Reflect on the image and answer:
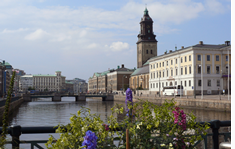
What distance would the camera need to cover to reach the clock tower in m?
127

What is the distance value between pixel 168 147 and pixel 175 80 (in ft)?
239

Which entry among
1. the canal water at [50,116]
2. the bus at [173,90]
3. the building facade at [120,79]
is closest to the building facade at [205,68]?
the bus at [173,90]

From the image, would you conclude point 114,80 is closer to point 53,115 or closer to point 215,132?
point 53,115

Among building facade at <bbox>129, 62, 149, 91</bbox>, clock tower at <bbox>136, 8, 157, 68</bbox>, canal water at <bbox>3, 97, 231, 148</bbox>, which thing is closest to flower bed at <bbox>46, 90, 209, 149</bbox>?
canal water at <bbox>3, 97, 231, 148</bbox>

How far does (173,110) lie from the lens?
4.32m

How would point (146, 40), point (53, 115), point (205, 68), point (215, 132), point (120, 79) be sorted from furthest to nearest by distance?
point (120, 79), point (146, 40), point (205, 68), point (53, 115), point (215, 132)

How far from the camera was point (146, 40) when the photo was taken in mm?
126375

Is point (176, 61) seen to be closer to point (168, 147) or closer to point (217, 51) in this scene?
point (217, 51)

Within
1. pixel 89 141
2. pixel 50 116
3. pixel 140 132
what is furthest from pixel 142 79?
pixel 89 141

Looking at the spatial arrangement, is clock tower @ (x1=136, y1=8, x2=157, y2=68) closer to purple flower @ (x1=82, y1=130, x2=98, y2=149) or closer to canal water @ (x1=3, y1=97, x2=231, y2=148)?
canal water @ (x1=3, y1=97, x2=231, y2=148)

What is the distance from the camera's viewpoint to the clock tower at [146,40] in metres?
127

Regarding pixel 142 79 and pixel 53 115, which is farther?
pixel 142 79

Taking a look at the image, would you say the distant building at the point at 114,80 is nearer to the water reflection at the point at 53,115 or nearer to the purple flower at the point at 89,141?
the water reflection at the point at 53,115

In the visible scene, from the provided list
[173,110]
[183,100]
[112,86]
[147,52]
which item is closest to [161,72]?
[183,100]
